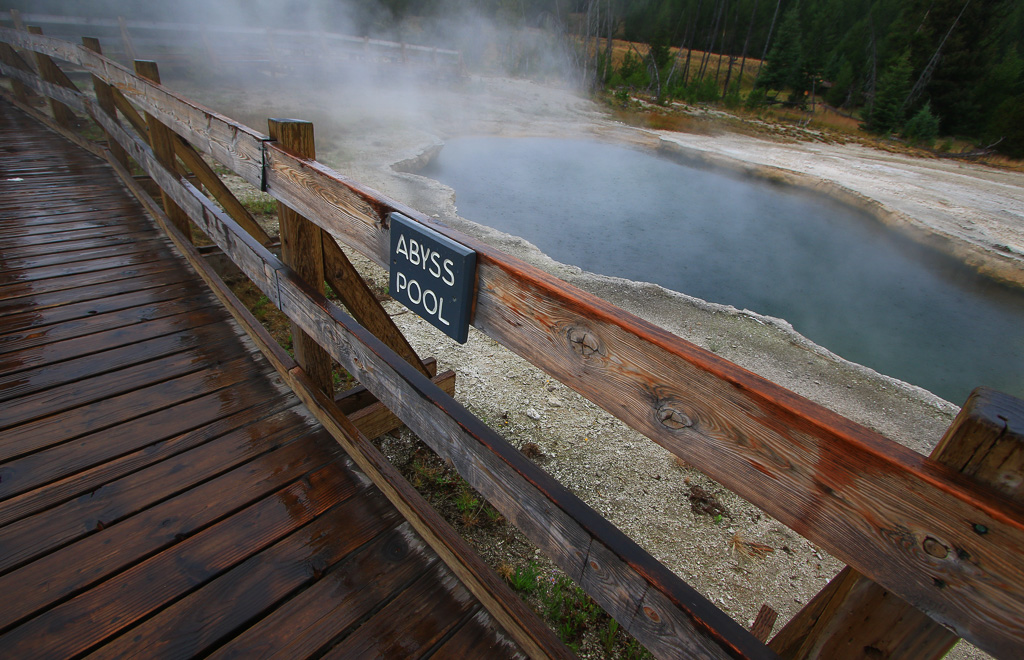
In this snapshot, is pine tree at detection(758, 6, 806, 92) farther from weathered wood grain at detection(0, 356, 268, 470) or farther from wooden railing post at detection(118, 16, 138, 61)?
weathered wood grain at detection(0, 356, 268, 470)

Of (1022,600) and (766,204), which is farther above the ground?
(1022,600)

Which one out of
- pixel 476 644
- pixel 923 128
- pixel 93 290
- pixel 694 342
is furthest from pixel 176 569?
pixel 923 128

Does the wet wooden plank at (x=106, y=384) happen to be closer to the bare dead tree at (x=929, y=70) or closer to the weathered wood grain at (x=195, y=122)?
the weathered wood grain at (x=195, y=122)

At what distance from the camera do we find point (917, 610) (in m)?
0.74

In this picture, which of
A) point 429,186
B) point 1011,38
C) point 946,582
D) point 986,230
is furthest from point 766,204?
point 1011,38

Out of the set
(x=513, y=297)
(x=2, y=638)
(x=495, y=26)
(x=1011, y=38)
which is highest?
(x=1011, y=38)

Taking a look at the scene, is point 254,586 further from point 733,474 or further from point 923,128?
point 923,128

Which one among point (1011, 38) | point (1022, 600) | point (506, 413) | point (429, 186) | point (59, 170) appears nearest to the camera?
point (1022, 600)

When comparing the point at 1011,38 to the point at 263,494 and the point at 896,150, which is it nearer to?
the point at 896,150

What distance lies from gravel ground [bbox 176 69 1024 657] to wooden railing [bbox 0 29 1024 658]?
1.42m

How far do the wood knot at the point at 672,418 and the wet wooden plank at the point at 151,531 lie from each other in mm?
1416

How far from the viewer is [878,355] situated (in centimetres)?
722

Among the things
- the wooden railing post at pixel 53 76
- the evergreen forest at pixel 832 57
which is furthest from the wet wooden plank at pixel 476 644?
the evergreen forest at pixel 832 57

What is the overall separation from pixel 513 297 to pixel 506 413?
2.59 m
